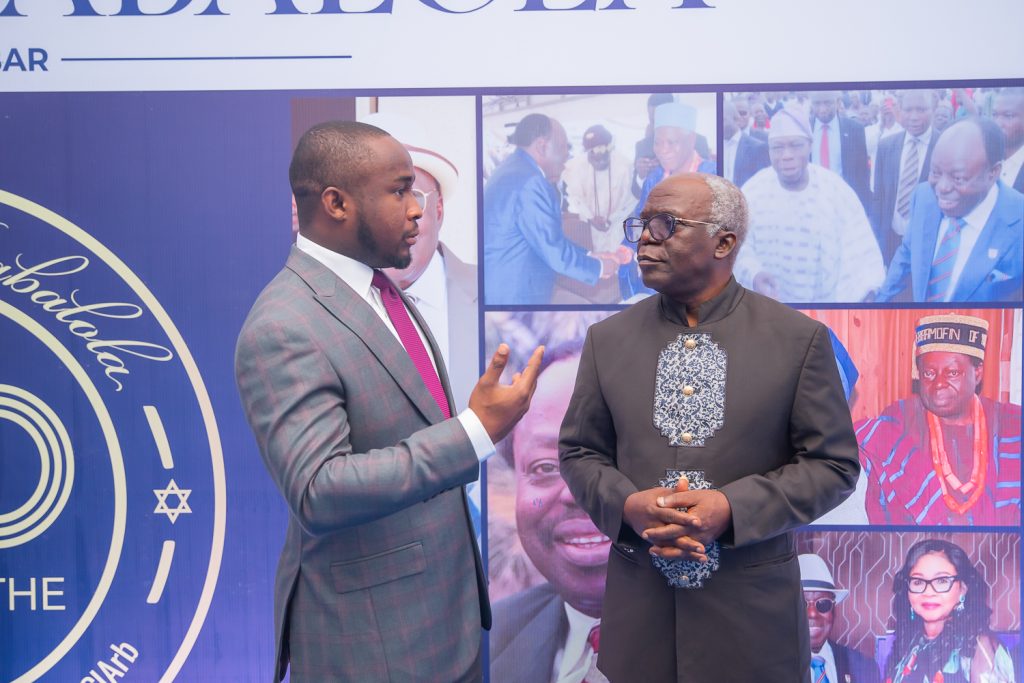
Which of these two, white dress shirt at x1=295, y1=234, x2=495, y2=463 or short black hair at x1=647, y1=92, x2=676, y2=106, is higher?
short black hair at x1=647, y1=92, x2=676, y2=106

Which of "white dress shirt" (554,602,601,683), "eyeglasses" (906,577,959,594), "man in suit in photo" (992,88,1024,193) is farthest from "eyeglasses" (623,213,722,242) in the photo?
"eyeglasses" (906,577,959,594)

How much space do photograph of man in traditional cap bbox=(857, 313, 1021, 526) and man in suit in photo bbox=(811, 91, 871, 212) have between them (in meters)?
0.51

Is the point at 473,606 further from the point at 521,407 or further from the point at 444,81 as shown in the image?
the point at 444,81

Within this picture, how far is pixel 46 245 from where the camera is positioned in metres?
3.06

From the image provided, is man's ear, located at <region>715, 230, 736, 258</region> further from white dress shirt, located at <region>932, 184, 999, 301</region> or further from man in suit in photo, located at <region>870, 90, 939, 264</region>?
white dress shirt, located at <region>932, 184, 999, 301</region>

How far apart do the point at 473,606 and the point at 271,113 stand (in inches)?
73.1

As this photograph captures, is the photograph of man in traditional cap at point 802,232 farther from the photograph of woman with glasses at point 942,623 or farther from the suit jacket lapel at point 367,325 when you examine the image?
the suit jacket lapel at point 367,325

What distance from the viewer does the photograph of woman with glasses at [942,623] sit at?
296 centimetres

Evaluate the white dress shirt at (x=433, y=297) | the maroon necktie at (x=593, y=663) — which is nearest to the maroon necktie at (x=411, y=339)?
the white dress shirt at (x=433, y=297)

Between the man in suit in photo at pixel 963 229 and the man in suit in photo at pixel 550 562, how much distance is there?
112 cm

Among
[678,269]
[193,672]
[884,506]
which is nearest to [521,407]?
[678,269]

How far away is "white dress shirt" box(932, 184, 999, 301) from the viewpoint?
9.43 feet

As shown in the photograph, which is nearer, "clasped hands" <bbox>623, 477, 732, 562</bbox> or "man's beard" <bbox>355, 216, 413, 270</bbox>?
"man's beard" <bbox>355, 216, 413, 270</bbox>

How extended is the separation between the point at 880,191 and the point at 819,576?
128cm
